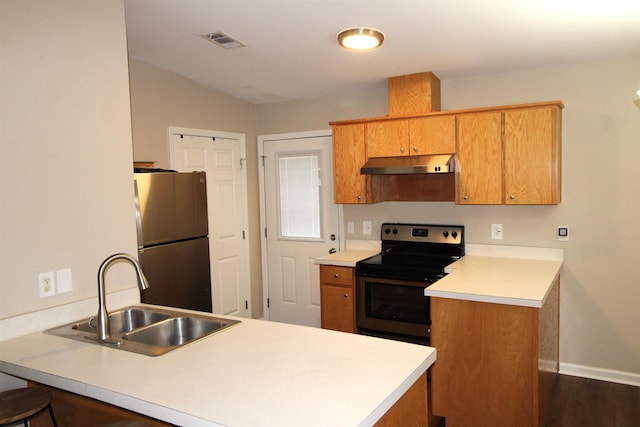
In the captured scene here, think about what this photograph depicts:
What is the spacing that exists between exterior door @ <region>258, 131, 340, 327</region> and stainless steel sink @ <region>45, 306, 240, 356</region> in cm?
240

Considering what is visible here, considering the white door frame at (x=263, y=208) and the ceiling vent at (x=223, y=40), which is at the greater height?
the ceiling vent at (x=223, y=40)

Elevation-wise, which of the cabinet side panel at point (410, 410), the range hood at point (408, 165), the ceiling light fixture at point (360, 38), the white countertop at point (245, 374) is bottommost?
the cabinet side panel at point (410, 410)

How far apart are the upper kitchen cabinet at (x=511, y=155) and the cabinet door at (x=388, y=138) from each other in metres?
0.43

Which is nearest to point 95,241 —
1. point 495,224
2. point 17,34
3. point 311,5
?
point 17,34

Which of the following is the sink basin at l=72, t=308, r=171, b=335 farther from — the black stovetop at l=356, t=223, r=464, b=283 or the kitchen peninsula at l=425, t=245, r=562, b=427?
the black stovetop at l=356, t=223, r=464, b=283

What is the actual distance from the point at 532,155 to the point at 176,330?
2.60 m

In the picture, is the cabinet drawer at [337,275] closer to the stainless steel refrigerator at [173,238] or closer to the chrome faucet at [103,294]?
the stainless steel refrigerator at [173,238]

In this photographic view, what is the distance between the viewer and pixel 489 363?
2.70m

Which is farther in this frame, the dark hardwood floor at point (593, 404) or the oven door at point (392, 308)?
the oven door at point (392, 308)

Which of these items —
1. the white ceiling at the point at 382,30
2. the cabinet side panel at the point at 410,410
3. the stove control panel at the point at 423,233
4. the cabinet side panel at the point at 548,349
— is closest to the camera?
the cabinet side panel at the point at 410,410

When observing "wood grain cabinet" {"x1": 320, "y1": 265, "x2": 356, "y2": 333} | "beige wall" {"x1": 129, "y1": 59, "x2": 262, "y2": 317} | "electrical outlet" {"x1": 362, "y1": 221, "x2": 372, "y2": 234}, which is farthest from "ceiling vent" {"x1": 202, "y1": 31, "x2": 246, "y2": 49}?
"electrical outlet" {"x1": 362, "y1": 221, "x2": 372, "y2": 234}

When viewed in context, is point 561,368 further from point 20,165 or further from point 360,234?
point 20,165

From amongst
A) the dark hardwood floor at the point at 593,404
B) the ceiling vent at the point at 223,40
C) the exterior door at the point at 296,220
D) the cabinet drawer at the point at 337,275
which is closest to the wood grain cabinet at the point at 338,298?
the cabinet drawer at the point at 337,275

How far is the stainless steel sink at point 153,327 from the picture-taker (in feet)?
6.95
